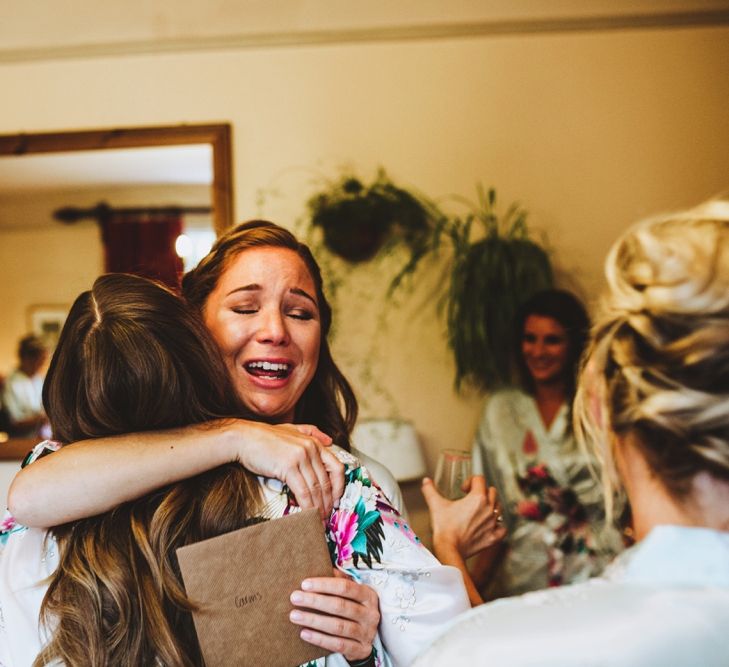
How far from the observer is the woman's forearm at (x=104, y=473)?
3.01 ft

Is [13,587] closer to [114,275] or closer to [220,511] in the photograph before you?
[220,511]

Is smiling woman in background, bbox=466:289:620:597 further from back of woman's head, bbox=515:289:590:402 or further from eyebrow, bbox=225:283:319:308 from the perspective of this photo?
eyebrow, bbox=225:283:319:308

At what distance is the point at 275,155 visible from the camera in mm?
2891

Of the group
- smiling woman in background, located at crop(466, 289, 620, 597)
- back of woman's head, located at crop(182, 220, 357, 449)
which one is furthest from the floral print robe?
smiling woman in background, located at crop(466, 289, 620, 597)


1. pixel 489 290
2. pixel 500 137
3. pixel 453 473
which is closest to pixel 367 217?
pixel 489 290

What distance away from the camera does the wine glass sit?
1246 mm

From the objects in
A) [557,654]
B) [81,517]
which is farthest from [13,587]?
[557,654]

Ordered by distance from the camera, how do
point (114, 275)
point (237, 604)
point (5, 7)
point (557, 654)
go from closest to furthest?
1. point (557, 654)
2. point (237, 604)
3. point (114, 275)
4. point (5, 7)

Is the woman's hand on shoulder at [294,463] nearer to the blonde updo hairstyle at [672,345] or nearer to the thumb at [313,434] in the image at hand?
the thumb at [313,434]

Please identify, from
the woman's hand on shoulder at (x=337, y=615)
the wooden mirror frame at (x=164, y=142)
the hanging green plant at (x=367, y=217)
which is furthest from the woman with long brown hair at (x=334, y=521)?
the wooden mirror frame at (x=164, y=142)

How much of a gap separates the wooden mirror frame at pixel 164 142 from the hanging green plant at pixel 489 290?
2.87 ft

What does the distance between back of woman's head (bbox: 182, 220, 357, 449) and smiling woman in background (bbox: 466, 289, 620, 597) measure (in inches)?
39.7

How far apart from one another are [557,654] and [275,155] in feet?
8.61

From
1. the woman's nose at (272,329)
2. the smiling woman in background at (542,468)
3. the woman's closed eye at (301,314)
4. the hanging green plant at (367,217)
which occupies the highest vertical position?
the hanging green plant at (367,217)
